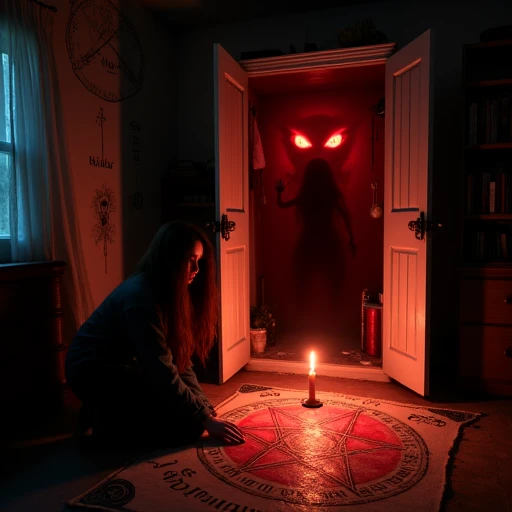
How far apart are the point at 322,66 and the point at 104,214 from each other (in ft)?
5.45

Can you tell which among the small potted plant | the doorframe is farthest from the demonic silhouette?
the doorframe

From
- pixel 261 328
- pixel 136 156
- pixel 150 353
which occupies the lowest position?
pixel 261 328

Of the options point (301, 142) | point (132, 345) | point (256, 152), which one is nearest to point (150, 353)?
point (132, 345)

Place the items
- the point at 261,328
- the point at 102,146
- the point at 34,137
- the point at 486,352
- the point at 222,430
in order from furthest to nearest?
the point at 261,328
the point at 102,146
the point at 486,352
the point at 34,137
the point at 222,430

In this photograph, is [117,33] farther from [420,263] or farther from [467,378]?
[467,378]

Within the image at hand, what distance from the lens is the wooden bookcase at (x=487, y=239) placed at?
261 centimetres

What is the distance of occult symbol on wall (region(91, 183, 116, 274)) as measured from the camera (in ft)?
9.59

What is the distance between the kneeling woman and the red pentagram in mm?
146

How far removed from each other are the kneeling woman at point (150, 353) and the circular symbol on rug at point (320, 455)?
15cm

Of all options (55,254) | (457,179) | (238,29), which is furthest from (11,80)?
(457,179)

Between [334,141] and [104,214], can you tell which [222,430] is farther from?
[334,141]

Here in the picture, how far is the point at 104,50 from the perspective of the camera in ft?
9.80

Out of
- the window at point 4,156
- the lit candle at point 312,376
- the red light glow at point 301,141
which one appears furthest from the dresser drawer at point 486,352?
the window at point 4,156

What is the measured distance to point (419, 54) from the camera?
2.54m
